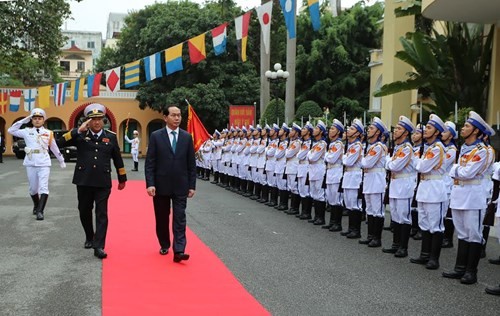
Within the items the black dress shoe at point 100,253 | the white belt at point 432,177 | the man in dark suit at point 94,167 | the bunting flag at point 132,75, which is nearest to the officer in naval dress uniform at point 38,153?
the man in dark suit at point 94,167

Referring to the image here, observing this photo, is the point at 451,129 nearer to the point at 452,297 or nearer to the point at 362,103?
the point at 452,297

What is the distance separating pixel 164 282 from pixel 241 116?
22.0 meters

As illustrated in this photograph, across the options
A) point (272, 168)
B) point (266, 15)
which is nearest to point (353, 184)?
point (272, 168)

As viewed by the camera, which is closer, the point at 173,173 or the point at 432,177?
the point at 173,173

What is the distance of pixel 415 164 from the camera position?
8.06m

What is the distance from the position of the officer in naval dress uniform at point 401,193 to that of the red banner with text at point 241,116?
19741 mm

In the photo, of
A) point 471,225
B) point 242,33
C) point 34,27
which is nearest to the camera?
point 471,225

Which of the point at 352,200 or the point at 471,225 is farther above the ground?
the point at 471,225

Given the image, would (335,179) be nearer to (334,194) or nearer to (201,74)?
(334,194)

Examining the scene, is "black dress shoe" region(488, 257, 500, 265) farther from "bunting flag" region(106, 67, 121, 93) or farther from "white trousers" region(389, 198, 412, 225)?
"bunting flag" region(106, 67, 121, 93)

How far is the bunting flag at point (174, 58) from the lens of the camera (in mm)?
19047

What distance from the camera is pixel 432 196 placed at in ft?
24.3

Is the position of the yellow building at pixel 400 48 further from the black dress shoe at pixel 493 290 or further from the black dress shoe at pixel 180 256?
the black dress shoe at pixel 180 256

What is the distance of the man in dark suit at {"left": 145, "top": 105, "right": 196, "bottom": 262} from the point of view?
7211 mm
